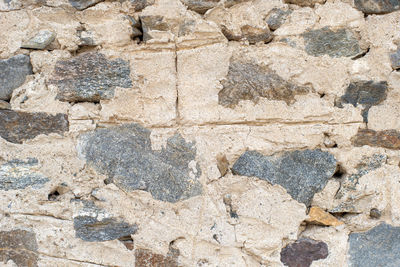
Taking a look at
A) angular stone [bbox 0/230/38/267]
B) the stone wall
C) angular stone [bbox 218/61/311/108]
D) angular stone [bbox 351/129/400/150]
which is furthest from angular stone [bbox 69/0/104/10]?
angular stone [bbox 351/129/400/150]

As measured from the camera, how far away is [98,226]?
1.39 m

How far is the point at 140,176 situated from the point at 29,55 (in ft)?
2.15

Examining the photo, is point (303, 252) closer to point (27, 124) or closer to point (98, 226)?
point (98, 226)

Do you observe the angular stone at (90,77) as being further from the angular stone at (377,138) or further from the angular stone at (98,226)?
the angular stone at (377,138)

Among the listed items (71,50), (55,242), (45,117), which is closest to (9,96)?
(45,117)

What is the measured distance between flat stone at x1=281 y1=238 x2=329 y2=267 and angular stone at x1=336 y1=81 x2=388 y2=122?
1.57ft

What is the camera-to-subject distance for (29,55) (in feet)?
4.63

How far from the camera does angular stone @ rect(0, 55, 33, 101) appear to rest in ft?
4.61

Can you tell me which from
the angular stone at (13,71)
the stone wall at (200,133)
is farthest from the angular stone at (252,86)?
the angular stone at (13,71)

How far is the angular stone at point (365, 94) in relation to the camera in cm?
123

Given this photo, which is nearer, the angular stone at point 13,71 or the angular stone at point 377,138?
the angular stone at point 377,138

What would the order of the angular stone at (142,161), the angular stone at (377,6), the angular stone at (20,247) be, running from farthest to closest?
1. the angular stone at (20,247)
2. the angular stone at (142,161)
3. the angular stone at (377,6)

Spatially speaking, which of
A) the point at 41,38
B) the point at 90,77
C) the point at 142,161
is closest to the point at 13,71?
the point at 41,38

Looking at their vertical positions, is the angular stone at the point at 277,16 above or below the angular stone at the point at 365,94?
above
